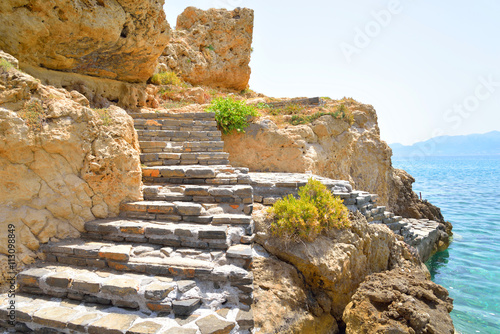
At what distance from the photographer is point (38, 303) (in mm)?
3158

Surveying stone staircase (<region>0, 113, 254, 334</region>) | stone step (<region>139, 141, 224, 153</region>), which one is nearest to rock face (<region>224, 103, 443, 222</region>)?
stone step (<region>139, 141, 224, 153</region>)

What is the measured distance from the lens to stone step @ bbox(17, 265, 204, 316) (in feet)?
9.90

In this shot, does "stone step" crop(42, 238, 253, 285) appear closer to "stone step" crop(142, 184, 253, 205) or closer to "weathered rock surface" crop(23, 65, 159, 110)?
"stone step" crop(142, 184, 253, 205)

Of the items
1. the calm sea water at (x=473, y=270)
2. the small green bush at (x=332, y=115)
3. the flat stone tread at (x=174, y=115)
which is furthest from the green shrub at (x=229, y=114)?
the calm sea water at (x=473, y=270)

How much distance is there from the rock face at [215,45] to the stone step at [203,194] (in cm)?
1005

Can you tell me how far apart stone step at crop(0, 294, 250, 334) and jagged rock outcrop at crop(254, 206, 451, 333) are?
70 cm

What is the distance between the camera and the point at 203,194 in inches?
171

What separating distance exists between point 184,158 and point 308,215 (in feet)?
8.61

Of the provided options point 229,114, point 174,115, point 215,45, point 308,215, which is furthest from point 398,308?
point 215,45

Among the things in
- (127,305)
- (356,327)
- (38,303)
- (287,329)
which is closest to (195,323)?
(127,305)

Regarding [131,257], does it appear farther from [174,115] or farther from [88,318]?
[174,115]

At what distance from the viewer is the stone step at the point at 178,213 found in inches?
157

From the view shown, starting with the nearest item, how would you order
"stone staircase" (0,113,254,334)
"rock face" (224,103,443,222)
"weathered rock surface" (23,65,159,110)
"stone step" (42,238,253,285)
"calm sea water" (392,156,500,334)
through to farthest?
"stone staircase" (0,113,254,334) → "stone step" (42,238,253,285) → "calm sea water" (392,156,500,334) → "weathered rock surface" (23,65,159,110) → "rock face" (224,103,443,222)

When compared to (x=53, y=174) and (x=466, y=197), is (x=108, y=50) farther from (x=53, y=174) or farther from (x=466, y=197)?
(x=466, y=197)
